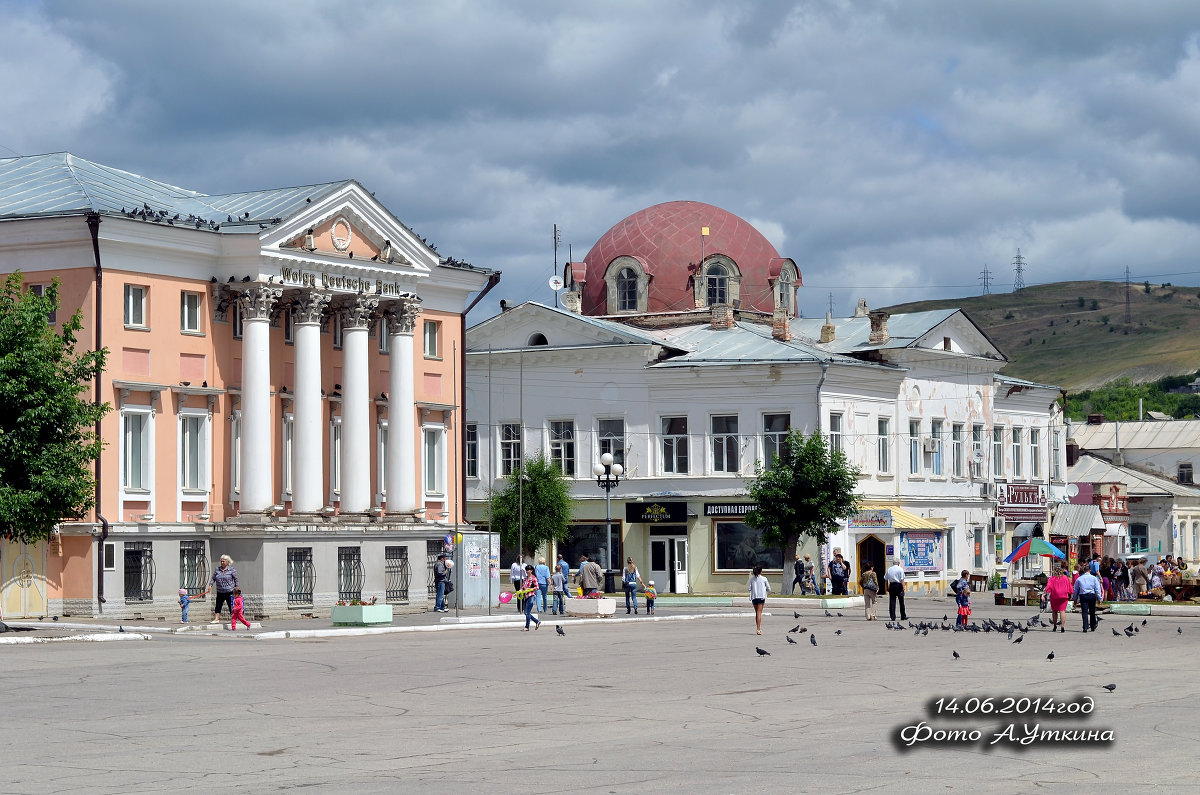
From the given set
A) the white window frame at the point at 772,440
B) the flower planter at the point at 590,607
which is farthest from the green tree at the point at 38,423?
the white window frame at the point at 772,440

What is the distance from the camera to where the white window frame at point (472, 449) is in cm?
6278

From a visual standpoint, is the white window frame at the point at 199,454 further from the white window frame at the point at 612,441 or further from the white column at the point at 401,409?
the white window frame at the point at 612,441

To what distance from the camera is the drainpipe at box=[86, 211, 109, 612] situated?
1389 inches

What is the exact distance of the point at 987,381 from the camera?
220 ft

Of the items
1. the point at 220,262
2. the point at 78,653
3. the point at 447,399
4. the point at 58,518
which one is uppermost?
the point at 220,262

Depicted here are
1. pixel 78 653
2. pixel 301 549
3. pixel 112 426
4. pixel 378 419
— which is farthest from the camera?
pixel 378 419

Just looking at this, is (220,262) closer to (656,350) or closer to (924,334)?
(656,350)

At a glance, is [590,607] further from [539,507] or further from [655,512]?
[655,512]

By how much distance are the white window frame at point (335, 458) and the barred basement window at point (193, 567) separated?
5037mm

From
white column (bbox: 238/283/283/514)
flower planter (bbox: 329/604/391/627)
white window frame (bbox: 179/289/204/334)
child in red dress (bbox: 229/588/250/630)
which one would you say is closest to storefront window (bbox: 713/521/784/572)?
white column (bbox: 238/283/283/514)

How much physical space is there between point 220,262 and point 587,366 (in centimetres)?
2389

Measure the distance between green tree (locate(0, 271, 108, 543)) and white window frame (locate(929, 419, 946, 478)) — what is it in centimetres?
3839

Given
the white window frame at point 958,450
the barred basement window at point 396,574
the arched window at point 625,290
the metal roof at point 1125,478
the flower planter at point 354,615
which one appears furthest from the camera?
the metal roof at point 1125,478

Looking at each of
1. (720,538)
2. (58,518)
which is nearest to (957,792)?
(58,518)
